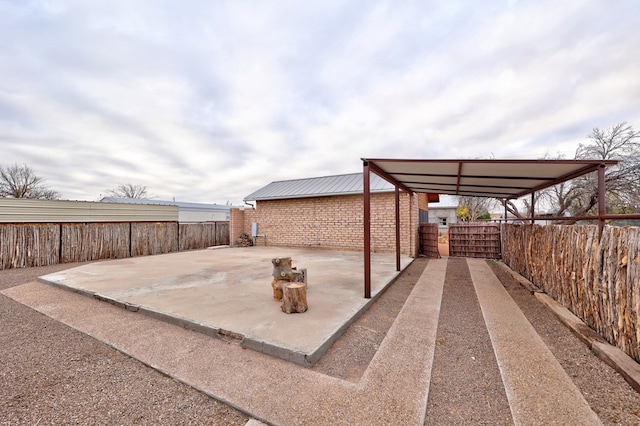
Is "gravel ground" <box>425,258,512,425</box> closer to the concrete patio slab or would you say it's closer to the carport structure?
the concrete patio slab

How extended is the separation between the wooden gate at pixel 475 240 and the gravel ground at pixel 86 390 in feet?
36.6

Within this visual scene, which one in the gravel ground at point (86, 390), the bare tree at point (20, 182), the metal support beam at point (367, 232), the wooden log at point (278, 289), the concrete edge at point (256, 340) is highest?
the bare tree at point (20, 182)

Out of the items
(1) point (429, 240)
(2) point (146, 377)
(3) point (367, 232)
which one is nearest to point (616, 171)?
(1) point (429, 240)

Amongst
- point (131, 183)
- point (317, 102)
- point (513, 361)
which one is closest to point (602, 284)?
point (513, 361)

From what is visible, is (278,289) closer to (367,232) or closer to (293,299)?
(293,299)

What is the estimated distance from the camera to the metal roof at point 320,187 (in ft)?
35.8

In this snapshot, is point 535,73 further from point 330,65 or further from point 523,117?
point 330,65

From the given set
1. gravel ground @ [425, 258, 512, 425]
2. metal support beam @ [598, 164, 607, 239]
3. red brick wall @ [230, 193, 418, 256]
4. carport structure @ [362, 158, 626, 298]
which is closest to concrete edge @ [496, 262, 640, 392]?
gravel ground @ [425, 258, 512, 425]

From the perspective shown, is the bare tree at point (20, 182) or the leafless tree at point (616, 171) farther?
the bare tree at point (20, 182)

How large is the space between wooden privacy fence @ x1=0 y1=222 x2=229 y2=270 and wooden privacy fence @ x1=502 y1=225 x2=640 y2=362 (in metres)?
13.9

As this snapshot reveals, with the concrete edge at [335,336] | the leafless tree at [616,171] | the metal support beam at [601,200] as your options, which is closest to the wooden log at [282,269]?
the concrete edge at [335,336]

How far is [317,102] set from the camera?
9898 millimetres

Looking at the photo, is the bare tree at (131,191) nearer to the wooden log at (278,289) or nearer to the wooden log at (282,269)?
the wooden log at (282,269)

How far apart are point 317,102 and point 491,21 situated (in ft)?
18.9
